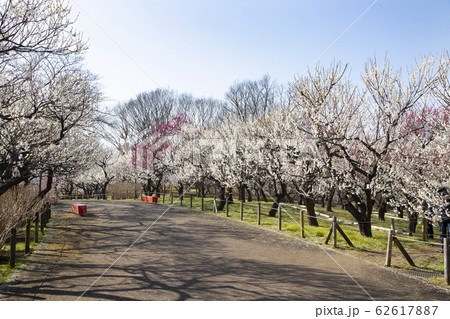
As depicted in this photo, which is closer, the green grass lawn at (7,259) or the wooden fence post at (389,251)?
the green grass lawn at (7,259)

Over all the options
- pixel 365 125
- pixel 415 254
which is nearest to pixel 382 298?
pixel 415 254

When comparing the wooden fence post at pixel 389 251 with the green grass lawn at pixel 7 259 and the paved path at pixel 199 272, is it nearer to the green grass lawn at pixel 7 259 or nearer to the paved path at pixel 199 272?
the paved path at pixel 199 272

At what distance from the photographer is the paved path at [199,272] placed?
238 inches

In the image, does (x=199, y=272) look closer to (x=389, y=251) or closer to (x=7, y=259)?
(x=389, y=251)

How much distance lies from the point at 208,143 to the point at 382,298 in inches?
869

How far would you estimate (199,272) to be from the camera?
7.39m

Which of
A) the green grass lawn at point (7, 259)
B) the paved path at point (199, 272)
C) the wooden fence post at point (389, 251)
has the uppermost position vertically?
the wooden fence post at point (389, 251)

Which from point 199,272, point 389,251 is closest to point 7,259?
point 199,272

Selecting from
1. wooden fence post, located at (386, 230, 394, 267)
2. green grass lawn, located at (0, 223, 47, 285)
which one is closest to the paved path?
green grass lawn, located at (0, 223, 47, 285)

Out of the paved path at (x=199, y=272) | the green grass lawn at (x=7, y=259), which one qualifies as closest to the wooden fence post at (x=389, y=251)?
the paved path at (x=199, y=272)

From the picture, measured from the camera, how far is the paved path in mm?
6035

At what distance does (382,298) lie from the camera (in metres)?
6.04

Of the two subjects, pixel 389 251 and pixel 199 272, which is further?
pixel 389 251

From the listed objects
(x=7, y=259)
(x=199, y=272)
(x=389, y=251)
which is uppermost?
(x=389, y=251)
